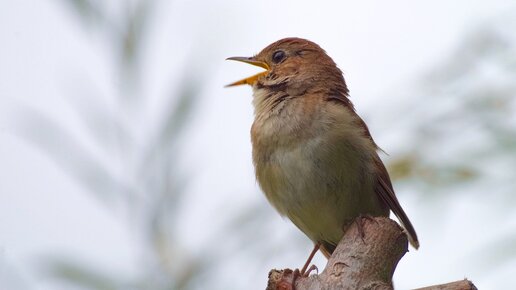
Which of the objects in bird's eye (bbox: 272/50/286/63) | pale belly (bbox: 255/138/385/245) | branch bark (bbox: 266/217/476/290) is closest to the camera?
branch bark (bbox: 266/217/476/290)

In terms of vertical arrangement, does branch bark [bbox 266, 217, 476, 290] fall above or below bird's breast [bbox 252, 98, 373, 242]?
below

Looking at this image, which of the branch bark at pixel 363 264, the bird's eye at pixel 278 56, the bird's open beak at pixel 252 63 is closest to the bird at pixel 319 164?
the bird's open beak at pixel 252 63

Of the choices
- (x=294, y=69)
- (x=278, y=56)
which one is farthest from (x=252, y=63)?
(x=294, y=69)

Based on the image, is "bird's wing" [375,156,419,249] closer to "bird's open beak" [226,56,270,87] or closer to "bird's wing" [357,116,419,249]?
"bird's wing" [357,116,419,249]

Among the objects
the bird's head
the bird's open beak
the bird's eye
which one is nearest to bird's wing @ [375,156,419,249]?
the bird's head

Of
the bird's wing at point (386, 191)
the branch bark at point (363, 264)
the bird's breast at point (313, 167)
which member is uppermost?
the bird's breast at point (313, 167)

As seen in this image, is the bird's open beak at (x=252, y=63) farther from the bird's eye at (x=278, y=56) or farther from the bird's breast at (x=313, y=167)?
the bird's breast at (x=313, y=167)

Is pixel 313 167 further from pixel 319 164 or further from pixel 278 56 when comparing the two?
pixel 278 56

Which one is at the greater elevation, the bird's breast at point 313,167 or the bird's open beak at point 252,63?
the bird's open beak at point 252,63

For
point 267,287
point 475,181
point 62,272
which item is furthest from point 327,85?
point 62,272
